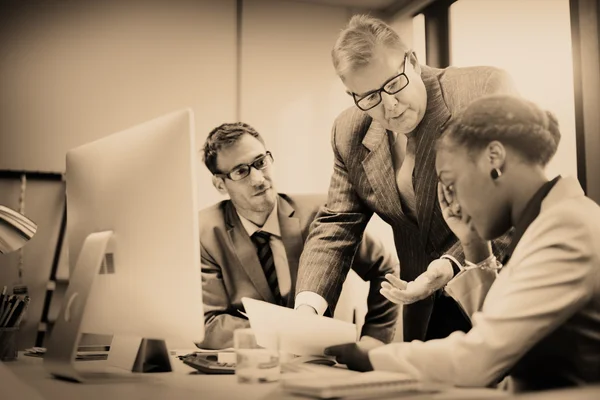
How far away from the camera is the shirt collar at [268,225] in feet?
8.43

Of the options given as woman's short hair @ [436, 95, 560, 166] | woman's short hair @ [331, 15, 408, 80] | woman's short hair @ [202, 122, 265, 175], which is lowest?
woman's short hair @ [436, 95, 560, 166]

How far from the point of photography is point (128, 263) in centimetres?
129

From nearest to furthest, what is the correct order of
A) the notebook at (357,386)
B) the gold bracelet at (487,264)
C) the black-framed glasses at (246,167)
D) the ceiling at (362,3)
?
the notebook at (357,386) → the gold bracelet at (487,264) → the black-framed glasses at (246,167) → the ceiling at (362,3)

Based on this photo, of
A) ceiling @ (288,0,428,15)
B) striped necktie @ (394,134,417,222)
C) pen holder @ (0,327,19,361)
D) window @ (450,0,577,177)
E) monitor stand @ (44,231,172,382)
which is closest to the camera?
monitor stand @ (44,231,172,382)

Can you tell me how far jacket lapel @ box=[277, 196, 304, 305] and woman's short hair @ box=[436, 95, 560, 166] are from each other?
1379mm

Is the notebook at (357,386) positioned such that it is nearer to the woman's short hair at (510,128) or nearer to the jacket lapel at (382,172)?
the woman's short hair at (510,128)

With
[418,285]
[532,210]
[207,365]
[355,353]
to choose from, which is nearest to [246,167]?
[418,285]

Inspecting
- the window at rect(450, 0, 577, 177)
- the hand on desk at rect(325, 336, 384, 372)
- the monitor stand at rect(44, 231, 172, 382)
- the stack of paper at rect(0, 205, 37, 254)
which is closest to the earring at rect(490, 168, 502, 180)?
the hand on desk at rect(325, 336, 384, 372)

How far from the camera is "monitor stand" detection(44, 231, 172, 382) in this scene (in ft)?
→ 4.32

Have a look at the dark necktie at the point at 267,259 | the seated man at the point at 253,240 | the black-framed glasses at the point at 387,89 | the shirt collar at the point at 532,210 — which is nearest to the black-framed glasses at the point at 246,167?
the seated man at the point at 253,240

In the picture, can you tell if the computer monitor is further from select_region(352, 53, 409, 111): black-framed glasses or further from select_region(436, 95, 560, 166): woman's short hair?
select_region(352, 53, 409, 111): black-framed glasses

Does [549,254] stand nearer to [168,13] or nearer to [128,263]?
[128,263]

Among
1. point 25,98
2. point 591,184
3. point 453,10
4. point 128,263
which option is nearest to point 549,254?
point 128,263

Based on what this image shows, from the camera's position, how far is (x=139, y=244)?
1.28 meters
